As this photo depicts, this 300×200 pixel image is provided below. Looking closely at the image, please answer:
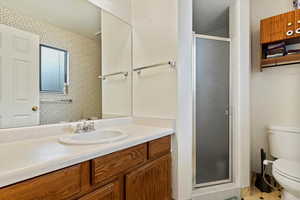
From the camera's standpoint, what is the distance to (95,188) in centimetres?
79

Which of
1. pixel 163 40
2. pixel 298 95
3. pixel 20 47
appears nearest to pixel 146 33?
pixel 163 40

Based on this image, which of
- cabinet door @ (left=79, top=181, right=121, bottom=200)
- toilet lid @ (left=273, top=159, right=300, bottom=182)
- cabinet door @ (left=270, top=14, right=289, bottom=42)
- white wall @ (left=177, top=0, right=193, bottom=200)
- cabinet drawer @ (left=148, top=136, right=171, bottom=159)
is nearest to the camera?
cabinet door @ (left=79, top=181, right=121, bottom=200)

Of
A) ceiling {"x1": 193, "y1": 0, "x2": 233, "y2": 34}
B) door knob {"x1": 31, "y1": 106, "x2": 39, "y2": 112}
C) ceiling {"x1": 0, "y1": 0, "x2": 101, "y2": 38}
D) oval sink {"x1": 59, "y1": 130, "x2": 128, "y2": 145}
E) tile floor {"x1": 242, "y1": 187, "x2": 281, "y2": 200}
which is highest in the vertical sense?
ceiling {"x1": 193, "y1": 0, "x2": 233, "y2": 34}

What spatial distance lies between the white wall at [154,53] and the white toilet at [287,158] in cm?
101

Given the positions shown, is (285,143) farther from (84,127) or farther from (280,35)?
(84,127)

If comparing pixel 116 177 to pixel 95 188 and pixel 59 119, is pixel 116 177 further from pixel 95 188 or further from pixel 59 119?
pixel 59 119

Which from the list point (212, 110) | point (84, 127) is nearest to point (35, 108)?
point (84, 127)

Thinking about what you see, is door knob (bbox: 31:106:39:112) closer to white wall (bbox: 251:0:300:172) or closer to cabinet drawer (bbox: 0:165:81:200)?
cabinet drawer (bbox: 0:165:81:200)

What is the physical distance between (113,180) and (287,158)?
1.81m

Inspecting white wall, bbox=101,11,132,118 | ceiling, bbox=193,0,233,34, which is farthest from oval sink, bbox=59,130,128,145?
ceiling, bbox=193,0,233,34

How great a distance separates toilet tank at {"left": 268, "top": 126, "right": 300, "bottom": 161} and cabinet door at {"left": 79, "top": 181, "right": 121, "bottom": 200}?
1.75 m

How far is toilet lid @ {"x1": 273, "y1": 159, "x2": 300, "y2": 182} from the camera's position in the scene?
1.29 m

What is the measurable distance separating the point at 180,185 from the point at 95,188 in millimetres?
870

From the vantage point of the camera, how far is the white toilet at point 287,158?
4.27 feet
